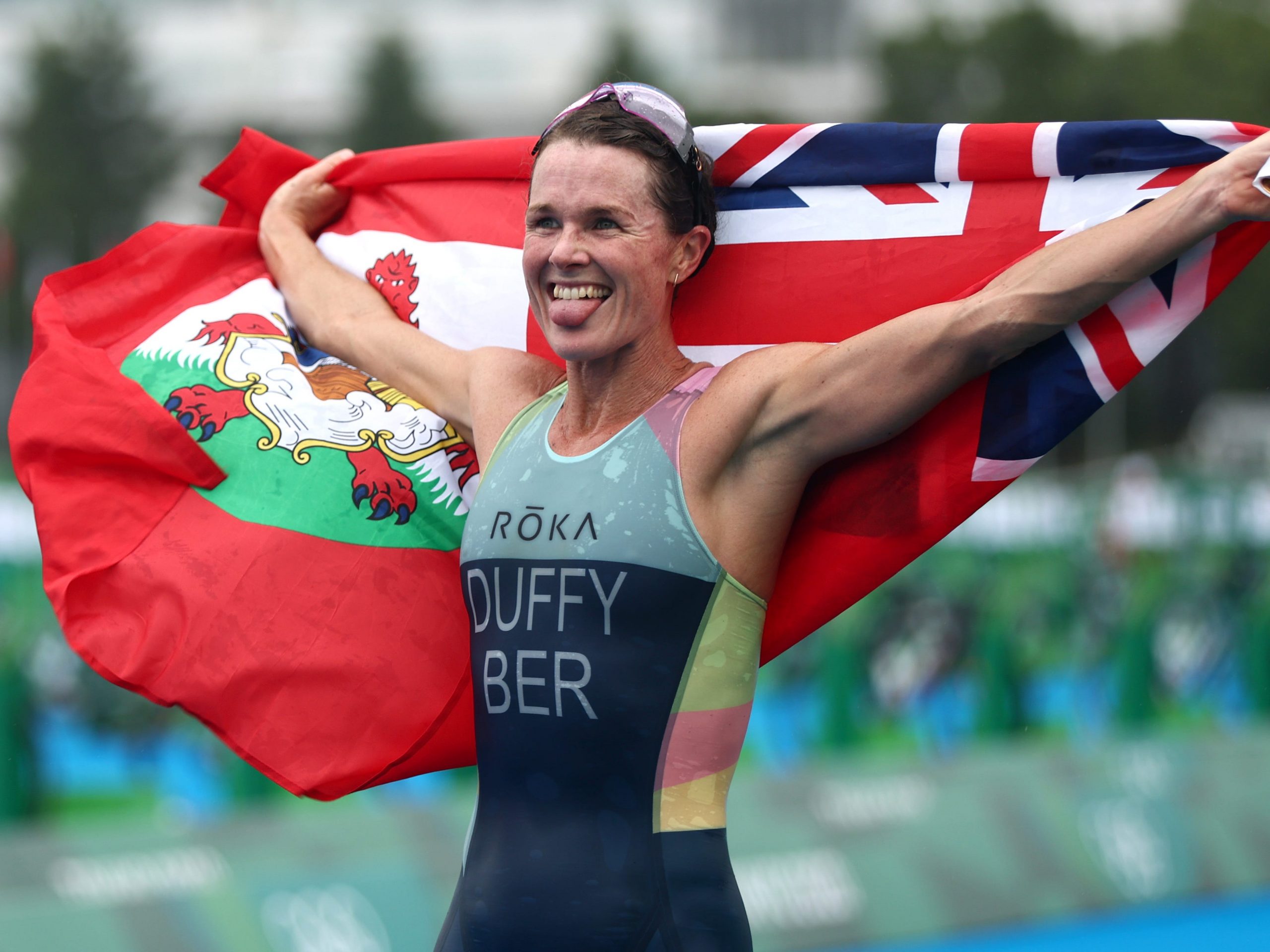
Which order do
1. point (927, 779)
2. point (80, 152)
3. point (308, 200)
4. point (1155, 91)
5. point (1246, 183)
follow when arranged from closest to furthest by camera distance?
point (1246, 183) → point (308, 200) → point (927, 779) → point (1155, 91) → point (80, 152)

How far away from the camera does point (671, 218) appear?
246 centimetres

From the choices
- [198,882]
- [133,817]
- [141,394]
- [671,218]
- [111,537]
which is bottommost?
[133,817]

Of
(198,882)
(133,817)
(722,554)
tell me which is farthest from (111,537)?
(133,817)

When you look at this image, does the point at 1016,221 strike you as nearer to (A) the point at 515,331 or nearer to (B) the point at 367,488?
(A) the point at 515,331

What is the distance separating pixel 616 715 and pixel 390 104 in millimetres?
38079

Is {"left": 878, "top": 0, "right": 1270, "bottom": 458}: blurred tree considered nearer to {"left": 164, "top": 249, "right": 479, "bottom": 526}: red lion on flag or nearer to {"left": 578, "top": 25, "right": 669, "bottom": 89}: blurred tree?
{"left": 578, "top": 25, "right": 669, "bottom": 89}: blurred tree

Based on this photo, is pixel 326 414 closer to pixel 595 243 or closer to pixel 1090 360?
pixel 595 243

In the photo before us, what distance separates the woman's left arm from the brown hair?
0.98ft

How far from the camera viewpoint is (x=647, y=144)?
7.95 feet

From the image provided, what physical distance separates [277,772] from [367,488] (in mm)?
549

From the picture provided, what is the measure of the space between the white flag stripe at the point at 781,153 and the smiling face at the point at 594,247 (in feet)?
1.31

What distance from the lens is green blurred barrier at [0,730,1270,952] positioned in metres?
5.82

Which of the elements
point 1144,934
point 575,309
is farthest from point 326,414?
point 1144,934

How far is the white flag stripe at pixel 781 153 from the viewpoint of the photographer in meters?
2.78
